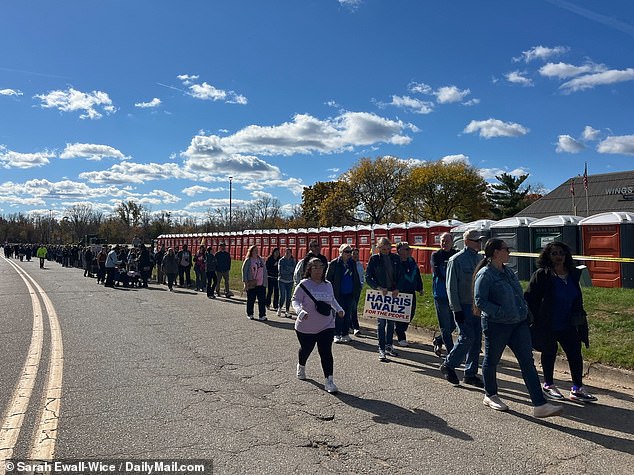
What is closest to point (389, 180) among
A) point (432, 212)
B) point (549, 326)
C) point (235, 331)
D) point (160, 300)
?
point (432, 212)

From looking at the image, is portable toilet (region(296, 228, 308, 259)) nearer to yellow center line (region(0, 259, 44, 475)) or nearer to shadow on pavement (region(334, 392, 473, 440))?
yellow center line (region(0, 259, 44, 475))

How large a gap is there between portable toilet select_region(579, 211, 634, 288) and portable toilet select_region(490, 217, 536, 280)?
5.28ft

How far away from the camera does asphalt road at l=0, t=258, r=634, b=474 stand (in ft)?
13.6

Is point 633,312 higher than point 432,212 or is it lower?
lower

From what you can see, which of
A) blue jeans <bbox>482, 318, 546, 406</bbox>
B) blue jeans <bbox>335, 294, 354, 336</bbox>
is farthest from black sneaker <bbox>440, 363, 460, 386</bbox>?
blue jeans <bbox>335, 294, 354, 336</bbox>

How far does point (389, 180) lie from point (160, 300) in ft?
168

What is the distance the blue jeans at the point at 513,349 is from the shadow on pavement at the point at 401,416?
788 mm

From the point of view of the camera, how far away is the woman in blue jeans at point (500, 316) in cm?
517

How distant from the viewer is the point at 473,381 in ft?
20.7

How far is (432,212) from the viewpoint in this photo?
201 ft

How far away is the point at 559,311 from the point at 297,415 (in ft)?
9.82

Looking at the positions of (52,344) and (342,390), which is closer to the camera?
(342,390)

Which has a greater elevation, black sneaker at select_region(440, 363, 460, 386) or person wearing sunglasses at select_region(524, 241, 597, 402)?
person wearing sunglasses at select_region(524, 241, 597, 402)

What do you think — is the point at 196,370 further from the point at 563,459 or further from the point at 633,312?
the point at 633,312
